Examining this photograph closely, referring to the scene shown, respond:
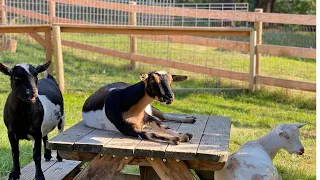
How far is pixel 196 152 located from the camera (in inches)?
150

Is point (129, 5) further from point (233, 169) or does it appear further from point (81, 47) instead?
point (233, 169)

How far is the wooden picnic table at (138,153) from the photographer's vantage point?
384 centimetres

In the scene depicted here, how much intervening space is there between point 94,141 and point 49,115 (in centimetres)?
106

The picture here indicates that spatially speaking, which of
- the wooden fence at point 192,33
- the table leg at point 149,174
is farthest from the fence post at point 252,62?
the table leg at point 149,174

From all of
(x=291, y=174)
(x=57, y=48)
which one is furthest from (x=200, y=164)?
(x=57, y=48)

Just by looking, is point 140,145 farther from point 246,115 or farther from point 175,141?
point 246,115

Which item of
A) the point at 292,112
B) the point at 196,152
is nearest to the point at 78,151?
the point at 196,152

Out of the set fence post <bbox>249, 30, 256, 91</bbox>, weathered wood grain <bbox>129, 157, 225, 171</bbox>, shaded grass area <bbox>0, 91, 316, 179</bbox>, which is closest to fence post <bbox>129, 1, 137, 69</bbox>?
shaded grass area <bbox>0, 91, 316, 179</bbox>

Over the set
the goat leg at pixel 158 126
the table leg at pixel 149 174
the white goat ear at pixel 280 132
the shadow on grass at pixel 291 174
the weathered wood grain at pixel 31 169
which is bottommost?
the shadow on grass at pixel 291 174

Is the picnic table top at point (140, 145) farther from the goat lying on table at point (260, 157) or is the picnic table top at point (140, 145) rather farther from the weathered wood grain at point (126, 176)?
the weathered wood grain at point (126, 176)

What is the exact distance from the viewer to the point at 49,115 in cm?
497

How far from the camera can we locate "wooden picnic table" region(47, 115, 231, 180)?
12.6 ft

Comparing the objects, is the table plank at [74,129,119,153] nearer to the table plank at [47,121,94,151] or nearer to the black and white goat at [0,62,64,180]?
the table plank at [47,121,94,151]

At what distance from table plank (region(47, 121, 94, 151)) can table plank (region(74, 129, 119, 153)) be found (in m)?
0.05
